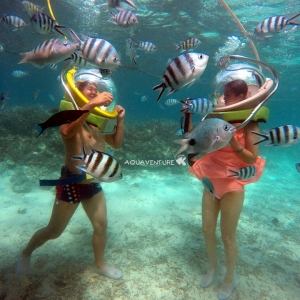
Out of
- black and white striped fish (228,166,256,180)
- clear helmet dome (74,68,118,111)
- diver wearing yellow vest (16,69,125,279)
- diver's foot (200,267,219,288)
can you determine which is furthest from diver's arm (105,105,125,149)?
diver's foot (200,267,219,288)

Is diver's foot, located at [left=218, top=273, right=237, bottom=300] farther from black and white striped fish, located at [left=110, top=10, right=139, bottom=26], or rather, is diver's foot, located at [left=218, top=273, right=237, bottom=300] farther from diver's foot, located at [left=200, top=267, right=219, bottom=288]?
black and white striped fish, located at [left=110, top=10, right=139, bottom=26]

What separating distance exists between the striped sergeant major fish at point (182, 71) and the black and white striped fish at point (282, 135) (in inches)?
55.3

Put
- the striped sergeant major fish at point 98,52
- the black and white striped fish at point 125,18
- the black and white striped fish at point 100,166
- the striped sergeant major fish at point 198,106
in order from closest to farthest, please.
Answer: the black and white striped fish at point 100,166, the striped sergeant major fish at point 98,52, the striped sergeant major fish at point 198,106, the black and white striped fish at point 125,18

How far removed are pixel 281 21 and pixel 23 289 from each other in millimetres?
7002

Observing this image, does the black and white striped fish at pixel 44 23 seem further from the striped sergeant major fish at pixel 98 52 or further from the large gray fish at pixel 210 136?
the large gray fish at pixel 210 136

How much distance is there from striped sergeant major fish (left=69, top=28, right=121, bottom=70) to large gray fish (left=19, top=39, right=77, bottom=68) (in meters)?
0.11

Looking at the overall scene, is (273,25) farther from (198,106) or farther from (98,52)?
(98,52)

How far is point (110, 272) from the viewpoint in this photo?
380cm

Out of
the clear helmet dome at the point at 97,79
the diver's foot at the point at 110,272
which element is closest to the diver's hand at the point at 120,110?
the clear helmet dome at the point at 97,79

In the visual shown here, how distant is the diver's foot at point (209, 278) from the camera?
148 inches

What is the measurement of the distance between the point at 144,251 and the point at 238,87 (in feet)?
12.4

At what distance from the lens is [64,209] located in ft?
11.0

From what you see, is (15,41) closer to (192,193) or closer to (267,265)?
(192,193)

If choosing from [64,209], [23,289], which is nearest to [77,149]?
[64,209]
